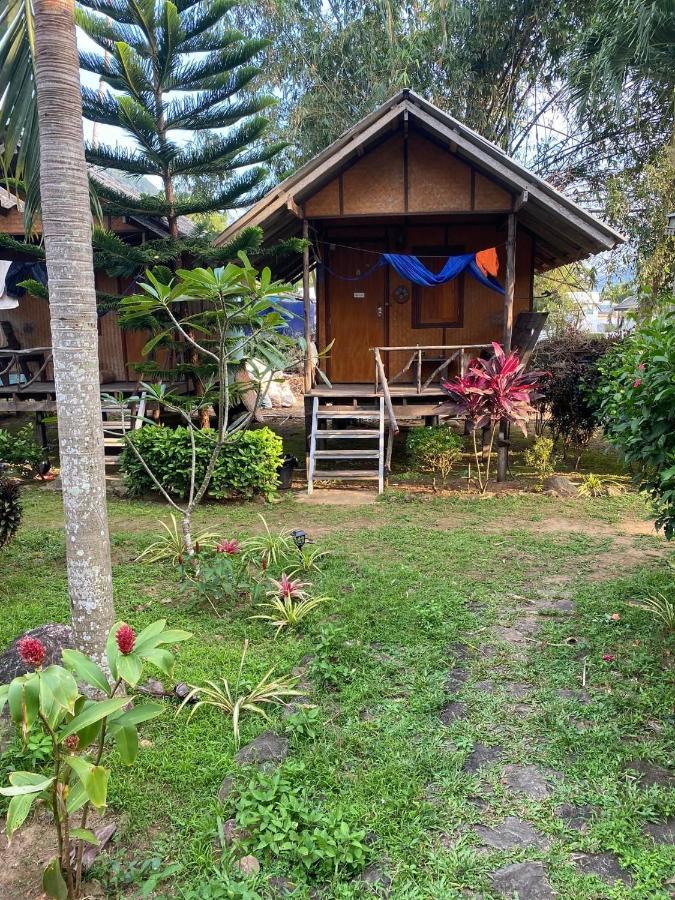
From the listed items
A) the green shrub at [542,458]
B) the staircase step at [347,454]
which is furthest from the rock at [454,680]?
the green shrub at [542,458]

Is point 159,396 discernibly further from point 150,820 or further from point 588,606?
point 588,606

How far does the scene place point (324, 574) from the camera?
4.84 metres

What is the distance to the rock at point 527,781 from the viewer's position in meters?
2.46

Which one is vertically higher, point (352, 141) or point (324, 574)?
point (352, 141)

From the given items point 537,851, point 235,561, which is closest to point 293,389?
point 235,561

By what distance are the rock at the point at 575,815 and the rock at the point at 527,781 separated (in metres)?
0.09

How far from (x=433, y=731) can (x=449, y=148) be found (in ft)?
27.1

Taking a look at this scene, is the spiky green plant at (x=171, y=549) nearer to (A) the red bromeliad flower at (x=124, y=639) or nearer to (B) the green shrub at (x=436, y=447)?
(A) the red bromeliad flower at (x=124, y=639)

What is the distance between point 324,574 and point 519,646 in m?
1.68

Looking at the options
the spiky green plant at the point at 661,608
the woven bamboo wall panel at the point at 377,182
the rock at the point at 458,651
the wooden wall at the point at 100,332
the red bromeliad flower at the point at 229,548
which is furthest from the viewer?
the wooden wall at the point at 100,332

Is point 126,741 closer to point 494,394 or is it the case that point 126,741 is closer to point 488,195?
point 494,394

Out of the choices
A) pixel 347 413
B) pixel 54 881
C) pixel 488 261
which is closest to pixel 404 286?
pixel 488 261

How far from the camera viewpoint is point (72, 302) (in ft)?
8.48

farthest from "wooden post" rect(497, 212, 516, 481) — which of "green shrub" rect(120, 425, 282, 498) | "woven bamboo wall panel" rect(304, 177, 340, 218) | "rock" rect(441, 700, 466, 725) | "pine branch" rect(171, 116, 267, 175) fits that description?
"rock" rect(441, 700, 466, 725)
